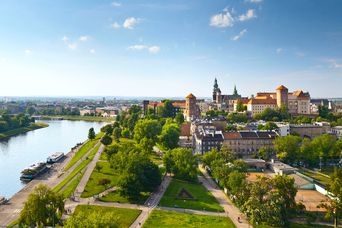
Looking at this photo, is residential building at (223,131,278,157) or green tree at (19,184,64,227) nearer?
green tree at (19,184,64,227)

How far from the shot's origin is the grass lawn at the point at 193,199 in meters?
40.2

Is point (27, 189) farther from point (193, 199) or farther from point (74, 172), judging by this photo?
point (193, 199)

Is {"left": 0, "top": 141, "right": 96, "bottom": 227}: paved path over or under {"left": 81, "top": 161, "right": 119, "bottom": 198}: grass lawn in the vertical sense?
under

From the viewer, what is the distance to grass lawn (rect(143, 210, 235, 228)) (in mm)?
34428

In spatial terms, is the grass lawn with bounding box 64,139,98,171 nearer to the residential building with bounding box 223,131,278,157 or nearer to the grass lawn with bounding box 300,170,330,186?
the residential building with bounding box 223,131,278,157

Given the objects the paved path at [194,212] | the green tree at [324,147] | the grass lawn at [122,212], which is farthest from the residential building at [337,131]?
the grass lawn at [122,212]

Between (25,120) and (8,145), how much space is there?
1556 inches

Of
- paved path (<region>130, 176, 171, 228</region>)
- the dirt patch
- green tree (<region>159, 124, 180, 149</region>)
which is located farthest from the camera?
green tree (<region>159, 124, 180, 149</region>)

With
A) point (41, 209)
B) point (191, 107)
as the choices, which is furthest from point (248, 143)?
point (41, 209)

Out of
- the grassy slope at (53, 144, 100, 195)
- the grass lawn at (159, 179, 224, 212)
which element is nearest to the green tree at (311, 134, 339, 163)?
the grass lawn at (159, 179, 224, 212)

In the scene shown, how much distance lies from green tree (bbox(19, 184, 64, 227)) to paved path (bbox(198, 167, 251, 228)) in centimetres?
1780

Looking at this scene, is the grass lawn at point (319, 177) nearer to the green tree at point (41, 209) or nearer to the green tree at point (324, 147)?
the green tree at point (324, 147)

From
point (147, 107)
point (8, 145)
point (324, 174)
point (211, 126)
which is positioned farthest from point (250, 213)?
point (147, 107)

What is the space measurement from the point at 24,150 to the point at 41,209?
57.2 m
